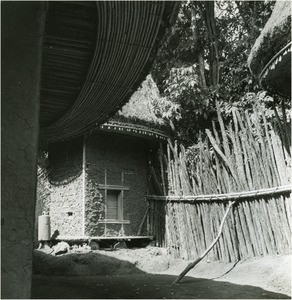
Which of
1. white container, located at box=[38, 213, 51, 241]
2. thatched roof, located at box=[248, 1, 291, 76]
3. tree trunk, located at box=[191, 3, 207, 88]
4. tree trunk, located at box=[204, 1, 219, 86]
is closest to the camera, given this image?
thatched roof, located at box=[248, 1, 291, 76]

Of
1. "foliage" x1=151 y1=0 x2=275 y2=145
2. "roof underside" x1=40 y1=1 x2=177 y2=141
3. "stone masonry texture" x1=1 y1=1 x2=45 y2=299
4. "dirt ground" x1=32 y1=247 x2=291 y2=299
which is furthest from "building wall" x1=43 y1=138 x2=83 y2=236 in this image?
"stone masonry texture" x1=1 y1=1 x2=45 y2=299


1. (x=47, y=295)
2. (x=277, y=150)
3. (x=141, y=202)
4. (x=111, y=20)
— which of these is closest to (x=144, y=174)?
(x=141, y=202)

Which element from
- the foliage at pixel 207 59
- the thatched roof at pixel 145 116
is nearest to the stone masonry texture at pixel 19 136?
the thatched roof at pixel 145 116

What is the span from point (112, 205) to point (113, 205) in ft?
0.11

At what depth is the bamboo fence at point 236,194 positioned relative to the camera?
6.73 metres

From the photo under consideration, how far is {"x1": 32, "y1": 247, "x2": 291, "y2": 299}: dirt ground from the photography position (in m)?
5.58

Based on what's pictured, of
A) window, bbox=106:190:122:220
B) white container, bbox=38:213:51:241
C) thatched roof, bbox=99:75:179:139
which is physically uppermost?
thatched roof, bbox=99:75:179:139

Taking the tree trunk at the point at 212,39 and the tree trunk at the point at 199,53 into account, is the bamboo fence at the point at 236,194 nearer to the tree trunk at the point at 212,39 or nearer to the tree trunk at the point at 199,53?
the tree trunk at the point at 199,53

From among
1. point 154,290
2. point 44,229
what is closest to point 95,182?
point 44,229

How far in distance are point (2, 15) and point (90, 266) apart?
21.0 feet

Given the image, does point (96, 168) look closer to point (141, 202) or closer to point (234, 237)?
point (141, 202)

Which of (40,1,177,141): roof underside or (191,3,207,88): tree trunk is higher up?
(191,3,207,88): tree trunk

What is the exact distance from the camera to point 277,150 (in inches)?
266

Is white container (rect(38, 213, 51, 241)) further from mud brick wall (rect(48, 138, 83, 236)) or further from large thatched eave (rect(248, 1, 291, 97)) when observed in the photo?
large thatched eave (rect(248, 1, 291, 97))
